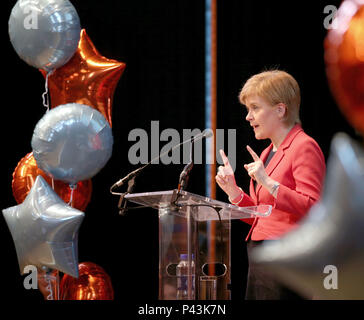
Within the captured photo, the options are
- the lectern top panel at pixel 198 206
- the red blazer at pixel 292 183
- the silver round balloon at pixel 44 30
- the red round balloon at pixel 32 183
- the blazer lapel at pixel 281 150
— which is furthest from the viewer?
the red round balloon at pixel 32 183

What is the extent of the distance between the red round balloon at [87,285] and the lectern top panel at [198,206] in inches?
35.8

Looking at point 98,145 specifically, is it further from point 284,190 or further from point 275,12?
point 275,12

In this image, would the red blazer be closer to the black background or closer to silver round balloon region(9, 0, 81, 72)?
the black background

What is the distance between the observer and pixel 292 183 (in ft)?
8.27

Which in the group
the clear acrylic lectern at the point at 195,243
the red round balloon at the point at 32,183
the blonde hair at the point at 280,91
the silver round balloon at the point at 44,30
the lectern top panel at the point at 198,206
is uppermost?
the silver round balloon at the point at 44,30

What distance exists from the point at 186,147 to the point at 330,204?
6.27 feet

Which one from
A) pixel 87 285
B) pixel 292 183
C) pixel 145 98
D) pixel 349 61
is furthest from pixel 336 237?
pixel 145 98

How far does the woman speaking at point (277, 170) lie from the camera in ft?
7.77

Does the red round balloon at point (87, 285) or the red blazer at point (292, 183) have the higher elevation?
the red blazer at point (292, 183)

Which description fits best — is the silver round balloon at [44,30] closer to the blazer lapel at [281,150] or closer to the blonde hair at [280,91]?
the blonde hair at [280,91]

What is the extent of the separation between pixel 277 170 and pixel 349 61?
0.75m

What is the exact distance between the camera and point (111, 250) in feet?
11.9

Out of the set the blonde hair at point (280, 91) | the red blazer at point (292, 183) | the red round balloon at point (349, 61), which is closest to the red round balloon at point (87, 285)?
the red blazer at point (292, 183)

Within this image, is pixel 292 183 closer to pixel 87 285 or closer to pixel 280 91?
pixel 280 91
